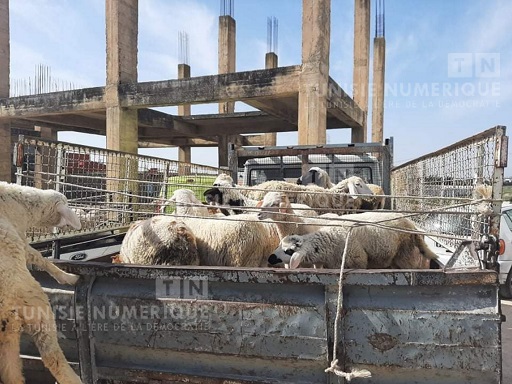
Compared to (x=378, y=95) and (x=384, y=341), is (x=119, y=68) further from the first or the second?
(x=378, y=95)

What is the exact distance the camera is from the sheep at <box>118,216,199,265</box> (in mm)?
2875

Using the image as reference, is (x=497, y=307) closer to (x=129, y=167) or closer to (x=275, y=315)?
(x=275, y=315)

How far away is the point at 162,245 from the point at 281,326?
1428 mm

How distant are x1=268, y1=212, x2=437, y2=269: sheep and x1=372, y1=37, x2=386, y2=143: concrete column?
65.0 ft

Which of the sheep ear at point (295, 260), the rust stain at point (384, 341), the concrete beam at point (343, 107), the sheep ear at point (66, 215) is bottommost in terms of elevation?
the rust stain at point (384, 341)

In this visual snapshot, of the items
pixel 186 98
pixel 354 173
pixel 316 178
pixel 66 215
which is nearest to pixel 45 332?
pixel 66 215

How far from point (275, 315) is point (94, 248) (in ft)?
9.32

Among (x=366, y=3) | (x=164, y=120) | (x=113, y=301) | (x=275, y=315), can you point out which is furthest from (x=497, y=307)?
(x=366, y=3)

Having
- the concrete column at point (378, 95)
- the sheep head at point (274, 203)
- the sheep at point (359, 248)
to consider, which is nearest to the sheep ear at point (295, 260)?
the sheep at point (359, 248)

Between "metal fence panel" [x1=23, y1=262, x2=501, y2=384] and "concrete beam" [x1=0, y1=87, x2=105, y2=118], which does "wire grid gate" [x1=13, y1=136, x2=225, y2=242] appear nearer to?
"metal fence panel" [x1=23, y1=262, x2=501, y2=384]

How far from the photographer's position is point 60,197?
99.0 inches

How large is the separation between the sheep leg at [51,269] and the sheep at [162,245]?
84 centimetres

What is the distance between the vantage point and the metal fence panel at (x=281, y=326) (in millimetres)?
1643

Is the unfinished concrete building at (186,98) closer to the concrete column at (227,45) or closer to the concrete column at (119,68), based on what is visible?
the concrete column at (119,68)
